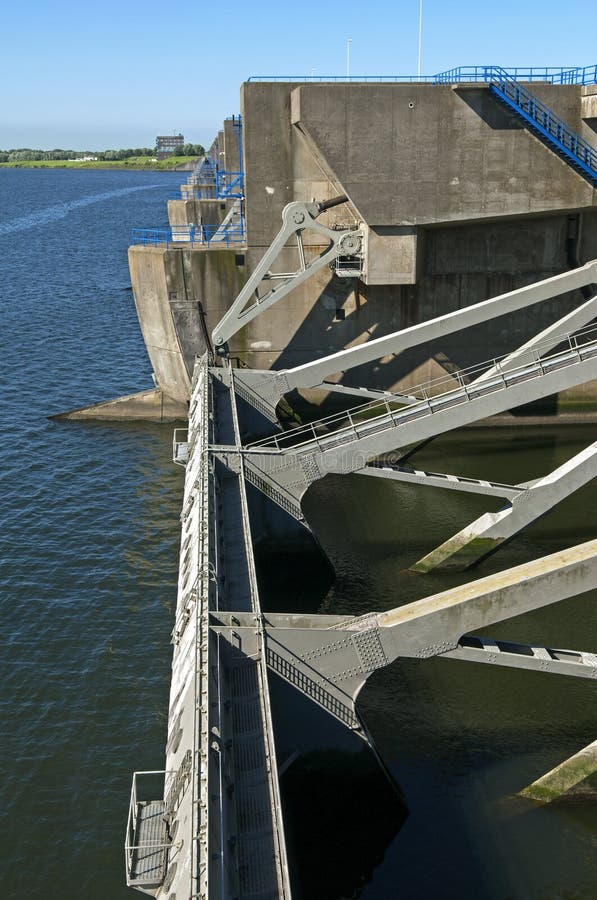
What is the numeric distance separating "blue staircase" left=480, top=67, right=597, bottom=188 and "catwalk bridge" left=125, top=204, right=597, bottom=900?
10010 mm

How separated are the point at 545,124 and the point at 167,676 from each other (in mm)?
23794

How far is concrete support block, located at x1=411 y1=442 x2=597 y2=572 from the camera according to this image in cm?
2114

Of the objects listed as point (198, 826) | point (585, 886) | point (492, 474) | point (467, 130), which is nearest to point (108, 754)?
point (198, 826)

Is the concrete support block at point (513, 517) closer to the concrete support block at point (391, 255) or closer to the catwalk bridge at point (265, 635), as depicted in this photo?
the catwalk bridge at point (265, 635)

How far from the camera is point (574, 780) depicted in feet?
50.4

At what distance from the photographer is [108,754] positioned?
1725 cm

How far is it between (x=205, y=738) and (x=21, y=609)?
12392 mm

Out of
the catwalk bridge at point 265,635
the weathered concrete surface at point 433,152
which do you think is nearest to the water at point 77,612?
the catwalk bridge at point 265,635

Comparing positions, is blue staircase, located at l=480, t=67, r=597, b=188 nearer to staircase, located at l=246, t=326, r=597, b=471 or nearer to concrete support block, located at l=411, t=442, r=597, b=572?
staircase, located at l=246, t=326, r=597, b=471

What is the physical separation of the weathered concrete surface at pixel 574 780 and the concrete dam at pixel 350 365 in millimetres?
55

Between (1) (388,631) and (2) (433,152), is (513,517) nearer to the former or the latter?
(1) (388,631)

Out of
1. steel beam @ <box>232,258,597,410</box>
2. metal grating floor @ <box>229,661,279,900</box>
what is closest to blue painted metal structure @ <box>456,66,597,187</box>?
steel beam @ <box>232,258,597,410</box>

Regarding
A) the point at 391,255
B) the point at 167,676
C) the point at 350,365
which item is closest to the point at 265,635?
the point at 167,676

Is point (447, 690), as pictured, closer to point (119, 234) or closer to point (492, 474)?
point (492, 474)
